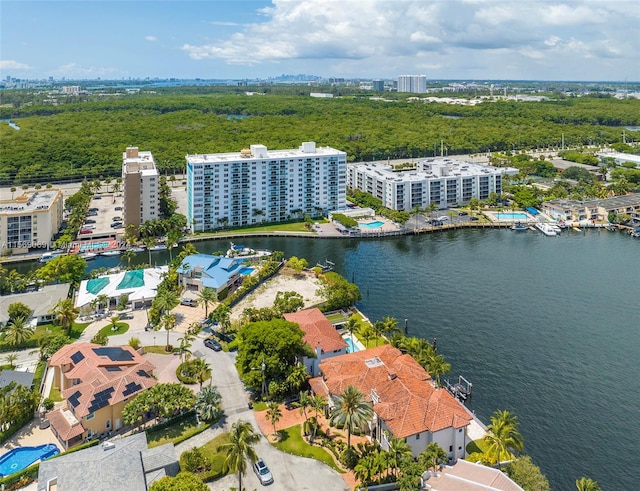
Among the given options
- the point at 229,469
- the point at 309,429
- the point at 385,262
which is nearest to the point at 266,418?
the point at 309,429

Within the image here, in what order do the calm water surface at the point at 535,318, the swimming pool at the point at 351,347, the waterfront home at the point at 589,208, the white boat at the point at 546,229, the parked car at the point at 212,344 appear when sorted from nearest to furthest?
the calm water surface at the point at 535,318
the swimming pool at the point at 351,347
the parked car at the point at 212,344
the white boat at the point at 546,229
the waterfront home at the point at 589,208

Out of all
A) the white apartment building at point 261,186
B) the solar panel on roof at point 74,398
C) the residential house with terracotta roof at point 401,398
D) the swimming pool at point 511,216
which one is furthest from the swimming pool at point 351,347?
the swimming pool at point 511,216

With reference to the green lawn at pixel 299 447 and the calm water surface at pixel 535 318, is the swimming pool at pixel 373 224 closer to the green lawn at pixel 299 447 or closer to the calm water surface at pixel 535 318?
the calm water surface at pixel 535 318

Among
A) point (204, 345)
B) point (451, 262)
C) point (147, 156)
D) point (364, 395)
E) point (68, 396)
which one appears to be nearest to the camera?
point (364, 395)

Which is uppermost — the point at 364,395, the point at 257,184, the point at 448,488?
the point at 257,184

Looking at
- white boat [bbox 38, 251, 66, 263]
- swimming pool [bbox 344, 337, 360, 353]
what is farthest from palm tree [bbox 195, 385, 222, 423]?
white boat [bbox 38, 251, 66, 263]

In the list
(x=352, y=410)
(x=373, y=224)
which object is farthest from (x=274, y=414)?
(x=373, y=224)

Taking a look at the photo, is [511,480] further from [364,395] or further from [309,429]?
[309,429]

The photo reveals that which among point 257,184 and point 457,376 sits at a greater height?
point 257,184
